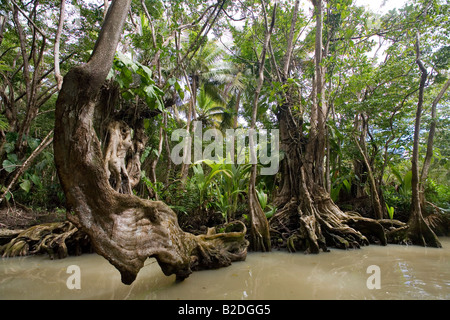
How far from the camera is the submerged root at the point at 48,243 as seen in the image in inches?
146

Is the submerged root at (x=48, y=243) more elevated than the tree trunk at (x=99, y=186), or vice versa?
the tree trunk at (x=99, y=186)

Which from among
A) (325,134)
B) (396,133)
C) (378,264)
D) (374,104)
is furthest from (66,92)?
(396,133)

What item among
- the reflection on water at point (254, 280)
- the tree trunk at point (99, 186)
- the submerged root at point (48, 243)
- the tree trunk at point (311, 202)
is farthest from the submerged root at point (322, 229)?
the submerged root at point (48, 243)

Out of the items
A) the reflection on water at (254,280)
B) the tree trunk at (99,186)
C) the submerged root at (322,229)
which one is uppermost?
the tree trunk at (99,186)

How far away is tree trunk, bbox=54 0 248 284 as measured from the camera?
1.83 meters

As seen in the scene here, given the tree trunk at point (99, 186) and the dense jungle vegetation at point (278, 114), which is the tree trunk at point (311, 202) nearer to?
the dense jungle vegetation at point (278, 114)

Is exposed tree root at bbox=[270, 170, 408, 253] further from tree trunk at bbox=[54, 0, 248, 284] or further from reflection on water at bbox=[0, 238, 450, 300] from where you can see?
tree trunk at bbox=[54, 0, 248, 284]

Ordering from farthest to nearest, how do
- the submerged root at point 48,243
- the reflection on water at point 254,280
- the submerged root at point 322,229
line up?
the submerged root at point 322,229
the submerged root at point 48,243
the reflection on water at point 254,280

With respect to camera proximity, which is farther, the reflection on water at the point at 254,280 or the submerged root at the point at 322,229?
the submerged root at the point at 322,229

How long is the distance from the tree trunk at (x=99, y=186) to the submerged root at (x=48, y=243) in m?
2.32

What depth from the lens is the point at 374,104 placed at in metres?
5.89

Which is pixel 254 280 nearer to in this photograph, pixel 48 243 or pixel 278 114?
pixel 48 243

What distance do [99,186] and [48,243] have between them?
284cm
